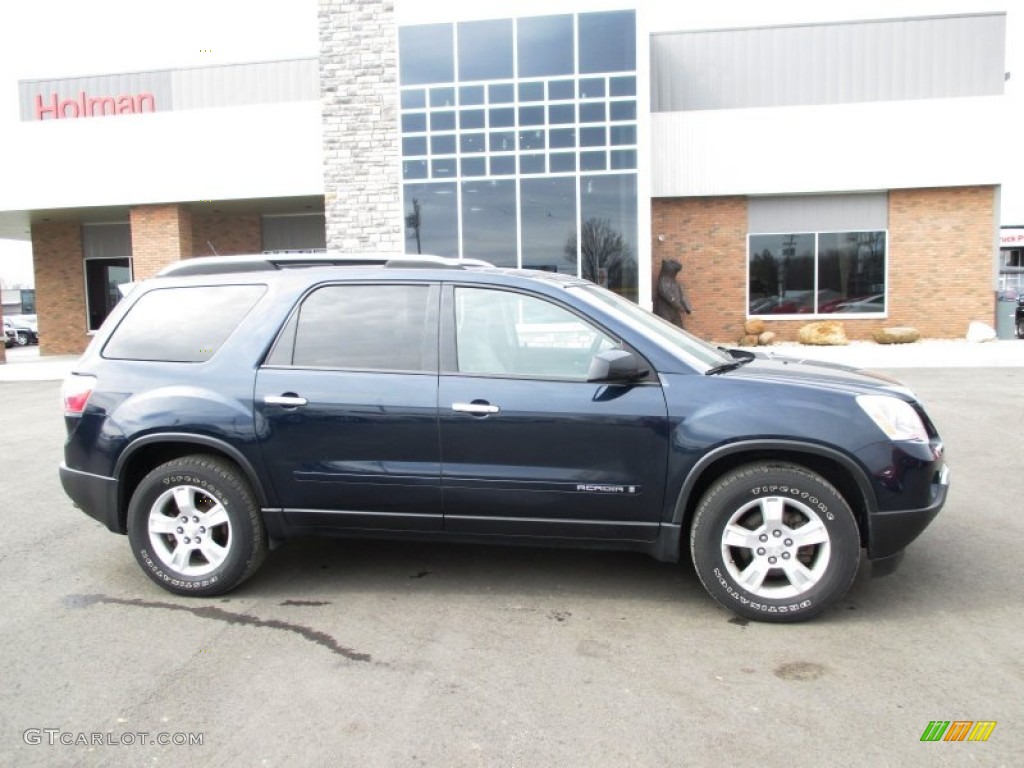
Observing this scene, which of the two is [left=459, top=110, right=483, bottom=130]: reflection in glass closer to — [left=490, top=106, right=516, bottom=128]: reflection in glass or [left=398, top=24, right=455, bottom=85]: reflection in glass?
[left=490, top=106, right=516, bottom=128]: reflection in glass

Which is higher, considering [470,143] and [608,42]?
[608,42]

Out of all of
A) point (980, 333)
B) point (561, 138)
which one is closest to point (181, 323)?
point (561, 138)

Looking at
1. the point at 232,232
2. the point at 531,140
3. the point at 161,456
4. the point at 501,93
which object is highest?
the point at 501,93

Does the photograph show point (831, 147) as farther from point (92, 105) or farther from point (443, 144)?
point (92, 105)

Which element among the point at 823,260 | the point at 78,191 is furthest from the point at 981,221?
the point at 78,191

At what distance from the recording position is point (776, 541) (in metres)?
3.97

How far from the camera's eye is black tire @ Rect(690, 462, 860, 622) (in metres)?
3.91

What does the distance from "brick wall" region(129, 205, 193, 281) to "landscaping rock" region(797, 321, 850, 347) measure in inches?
647

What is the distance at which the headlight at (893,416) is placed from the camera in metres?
3.94

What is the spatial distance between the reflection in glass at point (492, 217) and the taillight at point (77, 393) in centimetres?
1397

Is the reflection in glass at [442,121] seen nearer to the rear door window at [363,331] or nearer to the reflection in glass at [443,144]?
the reflection in glass at [443,144]

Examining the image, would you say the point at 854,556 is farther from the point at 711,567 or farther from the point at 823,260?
the point at 823,260

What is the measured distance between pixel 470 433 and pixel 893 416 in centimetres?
209

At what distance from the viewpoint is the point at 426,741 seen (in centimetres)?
302
